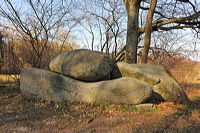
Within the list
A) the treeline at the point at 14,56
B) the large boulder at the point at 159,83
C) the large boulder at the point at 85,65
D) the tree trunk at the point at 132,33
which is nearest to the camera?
the large boulder at the point at 85,65

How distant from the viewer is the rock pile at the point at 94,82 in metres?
5.13

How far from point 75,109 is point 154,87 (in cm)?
300

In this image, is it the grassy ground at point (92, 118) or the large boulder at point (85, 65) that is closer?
the grassy ground at point (92, 118)

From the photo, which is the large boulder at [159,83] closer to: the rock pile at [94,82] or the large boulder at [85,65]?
the rock pile at [94,82]

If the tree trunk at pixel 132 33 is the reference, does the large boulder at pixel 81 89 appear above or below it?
below

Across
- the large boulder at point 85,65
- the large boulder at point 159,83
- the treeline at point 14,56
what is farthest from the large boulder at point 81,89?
the treeline at point 14,56

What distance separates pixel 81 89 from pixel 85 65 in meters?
0.83

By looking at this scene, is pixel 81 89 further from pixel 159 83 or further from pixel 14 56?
pixel 14 56

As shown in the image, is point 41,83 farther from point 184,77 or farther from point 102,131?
point 184,77

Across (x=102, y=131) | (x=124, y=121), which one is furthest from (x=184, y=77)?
(x=102, y=131)

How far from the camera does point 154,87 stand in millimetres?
5883

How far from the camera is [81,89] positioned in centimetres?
541

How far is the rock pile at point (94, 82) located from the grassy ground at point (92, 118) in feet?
1.05

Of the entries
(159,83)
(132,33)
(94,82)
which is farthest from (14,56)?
(159,83)
